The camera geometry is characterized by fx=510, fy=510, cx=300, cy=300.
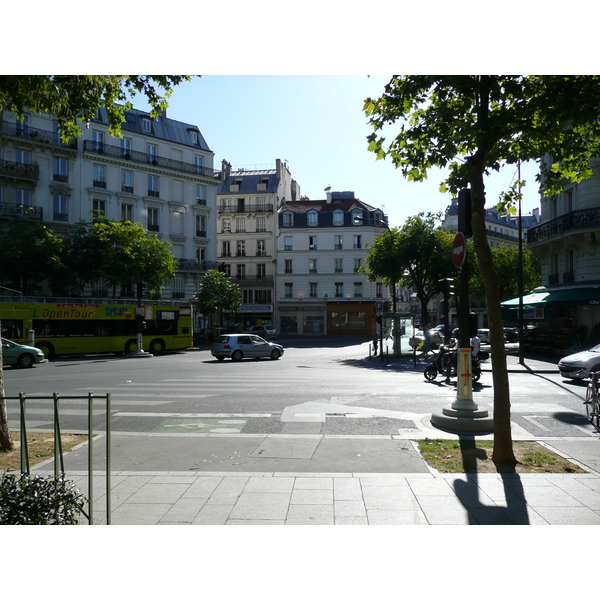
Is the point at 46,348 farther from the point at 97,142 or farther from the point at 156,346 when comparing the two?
the point at 97,142

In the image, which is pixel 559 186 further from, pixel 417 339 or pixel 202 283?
pixel 202 283

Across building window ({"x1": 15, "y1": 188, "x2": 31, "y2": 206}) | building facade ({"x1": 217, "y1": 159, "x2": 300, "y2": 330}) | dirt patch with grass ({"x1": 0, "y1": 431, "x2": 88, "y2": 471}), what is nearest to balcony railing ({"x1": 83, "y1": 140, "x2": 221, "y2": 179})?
building window ({"x1": 15, "y1": 188, "x2": 31, "y2": 206})

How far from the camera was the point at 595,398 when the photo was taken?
344 inches

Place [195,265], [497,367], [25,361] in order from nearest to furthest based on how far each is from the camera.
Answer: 1. [497,367]
2. [25,361]
3. [195,265]

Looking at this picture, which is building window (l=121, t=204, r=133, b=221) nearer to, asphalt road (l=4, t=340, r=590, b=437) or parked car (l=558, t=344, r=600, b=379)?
asphalt road (l=4, t=340, r=590, b=437)

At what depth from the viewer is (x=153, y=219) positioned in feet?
139

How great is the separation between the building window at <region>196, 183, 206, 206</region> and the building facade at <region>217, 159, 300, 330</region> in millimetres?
11244

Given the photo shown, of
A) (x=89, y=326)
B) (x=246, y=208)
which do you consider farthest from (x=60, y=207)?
(x=246, y=208)

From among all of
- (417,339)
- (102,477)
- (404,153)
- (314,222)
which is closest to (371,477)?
(102,477)

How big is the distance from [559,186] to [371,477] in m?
5.34

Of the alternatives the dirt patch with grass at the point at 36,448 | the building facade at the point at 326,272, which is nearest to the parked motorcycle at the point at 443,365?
the dirt patch with grass at the point at 36,448

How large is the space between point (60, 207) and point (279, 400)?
3198cm

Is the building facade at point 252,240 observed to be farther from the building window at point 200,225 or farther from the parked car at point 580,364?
the parked car at point 580,364

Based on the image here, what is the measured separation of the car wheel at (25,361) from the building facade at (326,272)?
35545 mm
